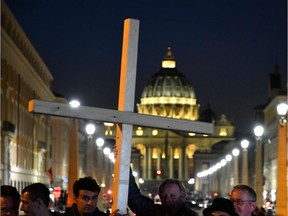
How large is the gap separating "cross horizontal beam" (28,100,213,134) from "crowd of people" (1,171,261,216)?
598mm

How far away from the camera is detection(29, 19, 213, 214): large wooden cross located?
736 centimetres

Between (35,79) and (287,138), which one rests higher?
(35,79)

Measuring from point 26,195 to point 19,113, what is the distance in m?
62.2

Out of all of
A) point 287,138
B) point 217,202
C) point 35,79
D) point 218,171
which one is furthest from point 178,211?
point 218,171

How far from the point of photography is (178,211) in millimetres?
8312

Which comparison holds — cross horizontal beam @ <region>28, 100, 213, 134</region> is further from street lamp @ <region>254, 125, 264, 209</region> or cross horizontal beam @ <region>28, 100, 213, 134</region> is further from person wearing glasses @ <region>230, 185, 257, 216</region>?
street lamp @ <region>254, 125, 264, 209</region>

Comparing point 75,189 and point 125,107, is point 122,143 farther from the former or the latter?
point 75,189

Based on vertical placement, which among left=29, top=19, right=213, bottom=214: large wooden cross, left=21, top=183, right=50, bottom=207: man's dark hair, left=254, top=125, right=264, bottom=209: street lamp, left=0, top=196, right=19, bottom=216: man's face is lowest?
left=0, top=196, right=19, bottom=216: man's face

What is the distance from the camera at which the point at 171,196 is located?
838 cm

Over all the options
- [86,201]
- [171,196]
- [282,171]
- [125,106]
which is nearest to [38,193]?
[86,201]

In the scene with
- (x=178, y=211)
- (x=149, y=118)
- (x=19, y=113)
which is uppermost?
(x=19, y=113)

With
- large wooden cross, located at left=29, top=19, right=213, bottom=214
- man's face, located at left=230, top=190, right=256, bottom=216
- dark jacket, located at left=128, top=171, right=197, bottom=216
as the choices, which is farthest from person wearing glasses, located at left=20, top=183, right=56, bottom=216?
man's face, located at left=230, top=190, right=256, bottom=216

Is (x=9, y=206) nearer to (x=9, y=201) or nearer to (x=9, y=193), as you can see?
(x=9, y=201)

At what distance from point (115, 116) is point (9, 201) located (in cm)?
112
